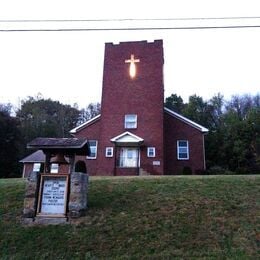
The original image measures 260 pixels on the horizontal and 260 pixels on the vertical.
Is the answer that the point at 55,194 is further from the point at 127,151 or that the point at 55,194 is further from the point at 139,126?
the point at 139,126

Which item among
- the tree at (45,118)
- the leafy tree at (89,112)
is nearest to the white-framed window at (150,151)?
the tree at (45,118)

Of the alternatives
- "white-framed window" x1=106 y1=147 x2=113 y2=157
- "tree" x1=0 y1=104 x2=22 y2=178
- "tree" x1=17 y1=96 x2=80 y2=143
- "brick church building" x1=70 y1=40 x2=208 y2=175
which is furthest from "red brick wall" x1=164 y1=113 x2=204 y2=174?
"tree" x1=17 y1=96 x2=80 y2=143

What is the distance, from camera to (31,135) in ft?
185

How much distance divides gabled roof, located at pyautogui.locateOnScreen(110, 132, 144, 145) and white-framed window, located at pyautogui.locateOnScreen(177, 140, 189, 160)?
3616 mm

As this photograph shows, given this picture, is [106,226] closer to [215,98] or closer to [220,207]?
[220,207]

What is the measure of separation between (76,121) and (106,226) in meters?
55.8

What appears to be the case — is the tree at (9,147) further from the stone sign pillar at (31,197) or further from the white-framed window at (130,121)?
the stone sign pillar at (31,197)

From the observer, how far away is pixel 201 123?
55.9m

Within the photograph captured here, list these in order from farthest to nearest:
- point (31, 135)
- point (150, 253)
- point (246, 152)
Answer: point (31, 135), point (246, 152), point (150, 253)

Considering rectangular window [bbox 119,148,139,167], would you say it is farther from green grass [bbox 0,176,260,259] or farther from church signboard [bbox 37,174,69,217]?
church signboard [bbox 37,174,69,217]

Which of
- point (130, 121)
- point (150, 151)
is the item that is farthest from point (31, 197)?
point (130, 121)

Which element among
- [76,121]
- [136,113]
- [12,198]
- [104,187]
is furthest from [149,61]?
[76,121]

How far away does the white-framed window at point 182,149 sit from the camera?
31000 millimetres

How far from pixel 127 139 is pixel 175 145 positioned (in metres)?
4.41
